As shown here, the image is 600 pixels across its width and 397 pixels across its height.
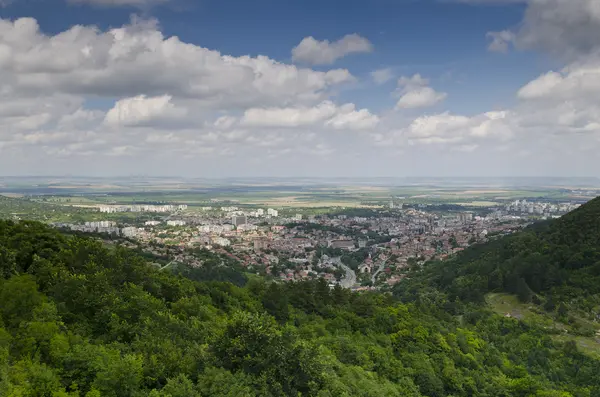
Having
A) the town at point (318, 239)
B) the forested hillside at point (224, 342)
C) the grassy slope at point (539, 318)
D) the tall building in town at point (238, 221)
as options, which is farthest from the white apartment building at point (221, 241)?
the forested hillside at point (224, 342)

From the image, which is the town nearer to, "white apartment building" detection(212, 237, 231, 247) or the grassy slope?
"white apartment building" detection(212, 237, 231, 247)

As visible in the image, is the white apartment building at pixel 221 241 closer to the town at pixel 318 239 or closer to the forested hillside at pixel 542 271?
the town at pixel 318 239

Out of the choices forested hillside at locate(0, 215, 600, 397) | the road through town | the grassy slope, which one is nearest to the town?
the road through town

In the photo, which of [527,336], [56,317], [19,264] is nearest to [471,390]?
[527,336]

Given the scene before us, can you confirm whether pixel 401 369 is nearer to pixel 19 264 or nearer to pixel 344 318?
pixel 344 318

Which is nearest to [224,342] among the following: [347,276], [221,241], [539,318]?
[539,318]

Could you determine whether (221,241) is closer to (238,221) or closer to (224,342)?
(238,221)

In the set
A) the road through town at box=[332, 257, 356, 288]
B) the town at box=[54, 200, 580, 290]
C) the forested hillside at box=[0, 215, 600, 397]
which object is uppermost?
the forested hillside at box=[0, 215, 600, 397]
